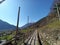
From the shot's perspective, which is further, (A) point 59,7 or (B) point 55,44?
(A) point 59,7

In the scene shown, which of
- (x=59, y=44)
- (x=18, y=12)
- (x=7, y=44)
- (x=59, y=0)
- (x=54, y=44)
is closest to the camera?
(x=59, y=44)

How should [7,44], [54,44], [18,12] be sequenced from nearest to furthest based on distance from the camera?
1. [54,44]
2. [7,44]
3. [18,12]

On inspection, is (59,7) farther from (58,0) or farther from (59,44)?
(59,44)

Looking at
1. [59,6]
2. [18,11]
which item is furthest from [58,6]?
[18,11]

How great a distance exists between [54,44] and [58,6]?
24.6 metres

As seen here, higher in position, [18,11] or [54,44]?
[18,11]

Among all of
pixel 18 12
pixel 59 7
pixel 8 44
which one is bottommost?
pixel 8 44

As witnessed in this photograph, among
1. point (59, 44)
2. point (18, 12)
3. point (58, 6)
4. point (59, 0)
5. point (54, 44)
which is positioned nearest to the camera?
point (59, 44)

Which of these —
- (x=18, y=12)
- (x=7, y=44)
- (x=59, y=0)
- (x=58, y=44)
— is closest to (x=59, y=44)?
(x=58, y=44)

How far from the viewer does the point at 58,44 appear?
42.2 ft

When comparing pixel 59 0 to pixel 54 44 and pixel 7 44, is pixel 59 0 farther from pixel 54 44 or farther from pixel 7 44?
pixel 54 44

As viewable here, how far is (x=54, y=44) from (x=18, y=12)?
55.1 ft

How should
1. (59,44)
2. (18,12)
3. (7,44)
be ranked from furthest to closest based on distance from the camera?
(18,12) < (7,44) < (59,44)

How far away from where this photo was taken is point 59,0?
141 feet
